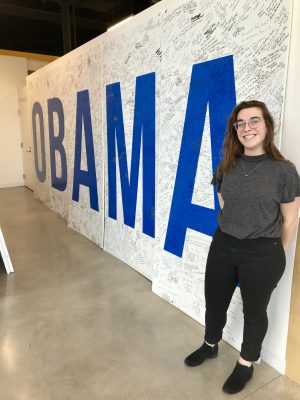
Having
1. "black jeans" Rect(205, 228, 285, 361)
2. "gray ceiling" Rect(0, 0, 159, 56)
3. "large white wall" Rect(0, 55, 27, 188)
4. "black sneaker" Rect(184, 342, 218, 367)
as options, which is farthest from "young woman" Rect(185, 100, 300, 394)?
"large white wall" Rect(0, 55, 27, 188)

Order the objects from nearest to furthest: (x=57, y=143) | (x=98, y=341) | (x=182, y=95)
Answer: (x=98, y=341) < (x=182, y=95) < (x=57, y=143)

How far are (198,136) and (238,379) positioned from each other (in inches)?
61.7

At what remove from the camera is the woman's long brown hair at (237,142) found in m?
1.67

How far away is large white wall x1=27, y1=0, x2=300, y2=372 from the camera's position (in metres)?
1.90

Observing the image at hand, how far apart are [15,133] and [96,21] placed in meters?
3.47

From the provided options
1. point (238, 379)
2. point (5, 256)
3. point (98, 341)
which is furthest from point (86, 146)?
point (238, 379)

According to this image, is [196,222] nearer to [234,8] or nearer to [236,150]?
[236,150]

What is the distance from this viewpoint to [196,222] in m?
2.49

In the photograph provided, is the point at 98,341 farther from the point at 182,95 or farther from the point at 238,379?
Answer: the point at 182,95

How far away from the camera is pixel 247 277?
5.63ft

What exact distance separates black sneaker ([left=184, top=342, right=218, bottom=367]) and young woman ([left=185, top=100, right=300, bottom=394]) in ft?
0.81

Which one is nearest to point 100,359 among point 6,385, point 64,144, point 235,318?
point 6,385

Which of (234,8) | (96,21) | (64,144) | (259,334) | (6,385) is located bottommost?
(6,385)

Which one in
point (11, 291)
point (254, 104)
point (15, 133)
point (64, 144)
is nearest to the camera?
point (254, 104)
